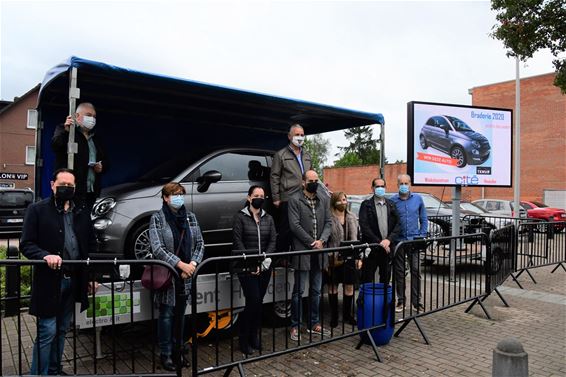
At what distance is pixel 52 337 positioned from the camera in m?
3.64

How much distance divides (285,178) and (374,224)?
1.55 m

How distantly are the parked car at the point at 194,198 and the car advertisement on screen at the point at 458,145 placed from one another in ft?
10.2

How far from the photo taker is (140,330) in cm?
546

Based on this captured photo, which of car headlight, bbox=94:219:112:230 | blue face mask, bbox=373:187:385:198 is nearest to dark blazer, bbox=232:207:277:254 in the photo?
car headlight, bbox=94:219:112:230

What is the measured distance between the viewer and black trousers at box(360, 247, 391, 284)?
5254mm

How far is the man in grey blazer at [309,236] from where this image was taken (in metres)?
5.08

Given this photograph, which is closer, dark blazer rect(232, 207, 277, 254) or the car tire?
dark blazer rect(232, 207, 277, 254)

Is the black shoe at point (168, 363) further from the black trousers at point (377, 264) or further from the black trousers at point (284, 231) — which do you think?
the black trousers at point (377, 264)

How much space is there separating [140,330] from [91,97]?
123 inches

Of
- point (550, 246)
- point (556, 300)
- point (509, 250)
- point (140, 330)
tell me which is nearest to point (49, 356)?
point (140, 330)

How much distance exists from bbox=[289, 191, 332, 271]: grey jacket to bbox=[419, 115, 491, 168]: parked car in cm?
362

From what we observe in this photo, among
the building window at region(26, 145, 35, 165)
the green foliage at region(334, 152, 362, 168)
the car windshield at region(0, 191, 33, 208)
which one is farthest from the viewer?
the green foliage at region(334, 152, 362, 168)

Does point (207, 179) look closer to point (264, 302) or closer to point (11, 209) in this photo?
point (264, 302)

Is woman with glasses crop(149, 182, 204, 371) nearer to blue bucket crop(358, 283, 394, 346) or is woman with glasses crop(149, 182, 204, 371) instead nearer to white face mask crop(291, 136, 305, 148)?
white face mask crop(291, 136, 305, 148)
